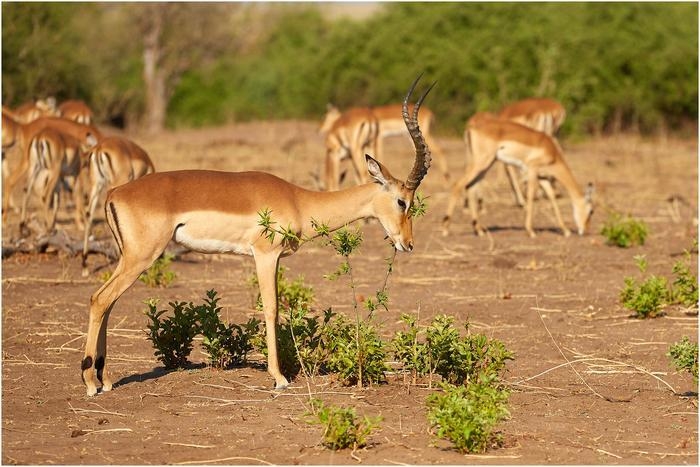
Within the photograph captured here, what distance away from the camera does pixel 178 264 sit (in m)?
10.8

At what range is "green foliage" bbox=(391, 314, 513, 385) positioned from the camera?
6.20 m

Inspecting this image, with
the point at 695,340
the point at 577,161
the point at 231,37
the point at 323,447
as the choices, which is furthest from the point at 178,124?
the point at 323,447

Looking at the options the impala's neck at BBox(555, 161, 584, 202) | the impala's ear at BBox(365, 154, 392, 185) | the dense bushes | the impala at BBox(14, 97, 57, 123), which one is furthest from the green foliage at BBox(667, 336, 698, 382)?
the dense bushes

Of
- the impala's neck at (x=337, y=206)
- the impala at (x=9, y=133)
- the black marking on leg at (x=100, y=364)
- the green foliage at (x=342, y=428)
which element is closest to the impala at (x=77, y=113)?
the impala at (x=9, y=133)

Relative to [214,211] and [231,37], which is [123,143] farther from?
[231,37]

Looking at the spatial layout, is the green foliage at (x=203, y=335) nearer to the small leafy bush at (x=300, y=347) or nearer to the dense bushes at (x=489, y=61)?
the small leafy bush at (x=300, y=347)

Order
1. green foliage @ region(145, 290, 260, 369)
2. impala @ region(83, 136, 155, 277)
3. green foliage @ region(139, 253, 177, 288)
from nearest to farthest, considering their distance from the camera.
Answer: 1. green foliage @ region(145, 290, 260, 369)
2. green foliage @ region(139, 253, 177, 288)
3. impala @ region(83, 136, 155, 277)

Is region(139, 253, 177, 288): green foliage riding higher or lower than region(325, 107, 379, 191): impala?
lower

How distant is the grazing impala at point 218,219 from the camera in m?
6.11

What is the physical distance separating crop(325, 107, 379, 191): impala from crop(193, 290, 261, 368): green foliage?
8.30 meters

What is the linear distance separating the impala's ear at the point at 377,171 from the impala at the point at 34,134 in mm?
5860

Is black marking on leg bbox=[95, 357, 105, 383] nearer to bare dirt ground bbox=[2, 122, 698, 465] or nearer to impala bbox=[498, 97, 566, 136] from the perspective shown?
bare dirt ground bbox=[2, 122, 698, 465]

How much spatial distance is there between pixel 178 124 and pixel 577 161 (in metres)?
13.5

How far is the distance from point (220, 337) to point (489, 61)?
2060 centimetres
